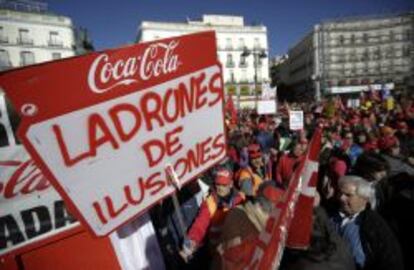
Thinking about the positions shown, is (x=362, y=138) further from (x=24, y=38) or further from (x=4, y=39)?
(x=24, y=38)

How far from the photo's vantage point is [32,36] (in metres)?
54.9

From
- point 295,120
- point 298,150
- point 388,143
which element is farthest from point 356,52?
point 298,150

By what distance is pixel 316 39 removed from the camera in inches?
2785

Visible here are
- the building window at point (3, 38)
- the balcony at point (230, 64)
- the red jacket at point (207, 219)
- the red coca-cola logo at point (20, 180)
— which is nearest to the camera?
the red coca-cola logo at point (20, 180)

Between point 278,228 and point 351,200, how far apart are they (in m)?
1.54

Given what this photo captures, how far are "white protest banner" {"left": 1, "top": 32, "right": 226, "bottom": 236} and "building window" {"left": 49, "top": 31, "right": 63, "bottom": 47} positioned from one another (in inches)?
2384

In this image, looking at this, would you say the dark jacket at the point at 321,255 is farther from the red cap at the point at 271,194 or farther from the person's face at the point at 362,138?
the person's face at the point at 362,138

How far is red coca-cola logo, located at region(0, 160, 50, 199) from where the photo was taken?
2.17 metres

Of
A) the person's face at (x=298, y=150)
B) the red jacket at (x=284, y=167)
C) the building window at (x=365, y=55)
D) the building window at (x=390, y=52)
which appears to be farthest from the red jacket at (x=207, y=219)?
the building window at (x=390, y=52)

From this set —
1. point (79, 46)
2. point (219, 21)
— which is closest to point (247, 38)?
point (219, 21)

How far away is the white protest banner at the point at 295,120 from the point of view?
7672 mm

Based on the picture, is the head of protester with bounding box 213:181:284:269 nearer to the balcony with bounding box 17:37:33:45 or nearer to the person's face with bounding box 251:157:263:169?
the person's face with bounding box 251:157:263:169

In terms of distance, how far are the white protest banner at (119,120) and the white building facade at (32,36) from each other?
5594 cm

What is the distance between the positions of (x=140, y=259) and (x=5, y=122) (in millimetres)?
1268
